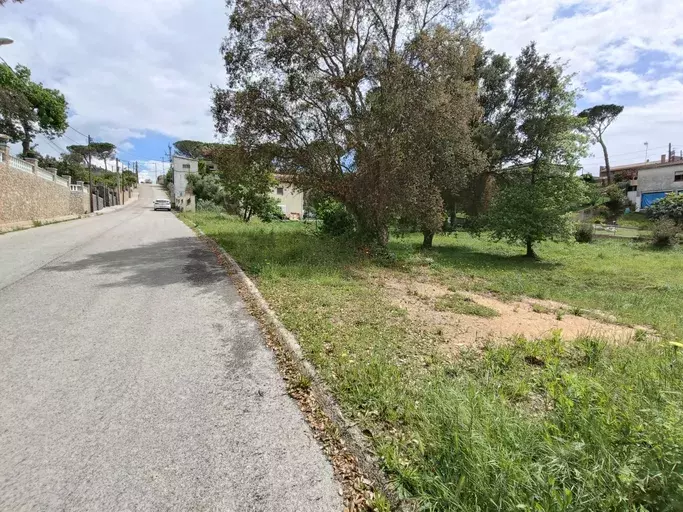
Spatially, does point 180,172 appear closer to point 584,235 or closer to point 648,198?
point 584,235

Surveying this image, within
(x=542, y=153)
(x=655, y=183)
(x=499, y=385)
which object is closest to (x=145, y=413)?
(x=499, y=385)

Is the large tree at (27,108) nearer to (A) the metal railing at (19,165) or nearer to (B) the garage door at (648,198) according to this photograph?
(A) the metal railing at (19,165)

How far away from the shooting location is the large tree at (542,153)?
55.3 feet

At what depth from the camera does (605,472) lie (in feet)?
6.08

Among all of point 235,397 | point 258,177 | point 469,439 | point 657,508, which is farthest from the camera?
point 258,177

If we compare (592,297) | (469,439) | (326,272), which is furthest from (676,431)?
(592,297)

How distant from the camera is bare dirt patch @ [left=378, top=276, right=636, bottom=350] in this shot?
512 centimetres

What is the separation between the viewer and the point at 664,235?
2156 cm

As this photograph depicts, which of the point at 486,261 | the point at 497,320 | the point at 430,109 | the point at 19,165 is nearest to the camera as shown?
the point at 497,320

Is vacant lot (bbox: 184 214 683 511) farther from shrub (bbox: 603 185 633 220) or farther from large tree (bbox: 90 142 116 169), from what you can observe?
large tree (bbox: 90 142 116 169)

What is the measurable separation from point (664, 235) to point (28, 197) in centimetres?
3456

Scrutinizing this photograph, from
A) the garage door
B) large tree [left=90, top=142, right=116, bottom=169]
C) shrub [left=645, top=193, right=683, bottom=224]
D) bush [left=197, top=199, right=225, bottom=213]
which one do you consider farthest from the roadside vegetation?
large tree [left=90, top=142, right=116, bottom=169]

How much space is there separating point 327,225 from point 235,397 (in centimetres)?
1257

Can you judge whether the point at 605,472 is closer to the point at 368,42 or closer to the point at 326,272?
the point at 326,272
